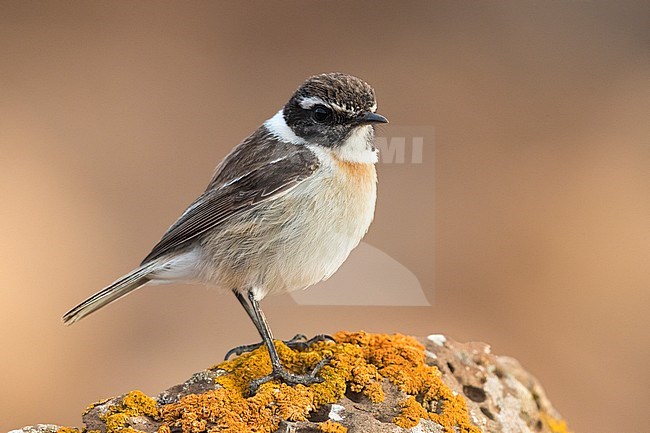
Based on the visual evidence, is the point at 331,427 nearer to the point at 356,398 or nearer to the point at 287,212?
the point at 356,398

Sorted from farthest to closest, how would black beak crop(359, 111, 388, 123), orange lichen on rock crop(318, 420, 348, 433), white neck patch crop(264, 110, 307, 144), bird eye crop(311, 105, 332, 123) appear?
white neck patch crop(264, 110, 307, 144) → bird eye crop(311, 105, 332, 123) → black beak crop(359, 111, 388, 123) → orange lichen on rock crop(318, 420, 348, 433)

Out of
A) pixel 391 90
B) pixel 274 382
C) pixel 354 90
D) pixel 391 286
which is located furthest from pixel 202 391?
pixel 391 90

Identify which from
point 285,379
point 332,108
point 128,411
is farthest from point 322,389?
point 332,108

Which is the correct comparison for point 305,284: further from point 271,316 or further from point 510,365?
point 271,316

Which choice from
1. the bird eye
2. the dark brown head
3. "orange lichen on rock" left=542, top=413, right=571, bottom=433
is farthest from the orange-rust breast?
"orange lichen on rock" left=542, top=413, right=571, bottom=433

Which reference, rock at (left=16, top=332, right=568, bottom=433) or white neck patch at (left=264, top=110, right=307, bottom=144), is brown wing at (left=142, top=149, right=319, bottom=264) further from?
rock at (left=16, top=332, right=568, bottom=433)
